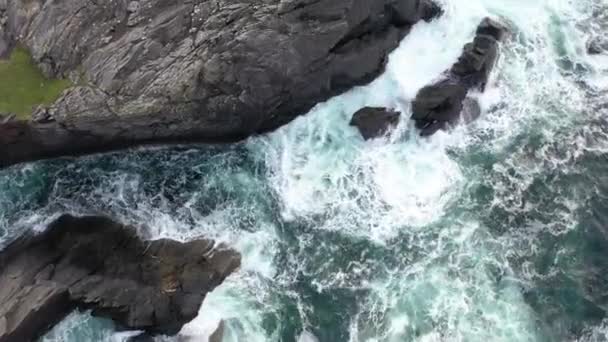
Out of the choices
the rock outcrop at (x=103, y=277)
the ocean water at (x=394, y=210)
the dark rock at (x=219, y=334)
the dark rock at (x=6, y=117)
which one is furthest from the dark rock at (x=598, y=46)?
the dark rock at (x=6, y=117)

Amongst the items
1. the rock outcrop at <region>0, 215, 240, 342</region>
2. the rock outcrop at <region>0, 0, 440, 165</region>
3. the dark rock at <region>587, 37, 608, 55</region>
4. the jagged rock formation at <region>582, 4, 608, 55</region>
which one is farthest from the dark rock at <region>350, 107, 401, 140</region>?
the jagged rock formation at <region>582, 4, 608, 55</region>

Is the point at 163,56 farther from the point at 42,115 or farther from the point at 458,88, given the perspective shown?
the point at 458,88

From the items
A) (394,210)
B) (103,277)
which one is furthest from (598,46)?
(103,277)

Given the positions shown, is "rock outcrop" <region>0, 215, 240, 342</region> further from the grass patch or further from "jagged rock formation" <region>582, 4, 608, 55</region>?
"jagged rock formation" <region>582, 4, 608, 55</region>

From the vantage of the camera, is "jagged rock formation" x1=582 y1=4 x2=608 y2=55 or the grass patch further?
"jagged rock formation" x1=582 y1=4 x2=608 y2=55

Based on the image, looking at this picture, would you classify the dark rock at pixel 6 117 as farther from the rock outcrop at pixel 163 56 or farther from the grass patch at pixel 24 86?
the rock outcrop at pixel 163 56
